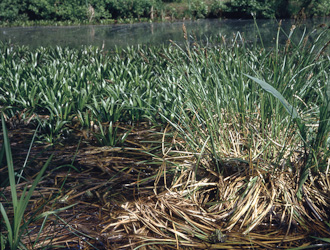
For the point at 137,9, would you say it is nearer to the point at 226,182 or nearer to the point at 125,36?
the point at 125,36

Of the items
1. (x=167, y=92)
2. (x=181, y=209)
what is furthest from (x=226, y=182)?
(x=167, y=92)

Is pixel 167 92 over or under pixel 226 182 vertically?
over

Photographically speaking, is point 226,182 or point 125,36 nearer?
point 226,182

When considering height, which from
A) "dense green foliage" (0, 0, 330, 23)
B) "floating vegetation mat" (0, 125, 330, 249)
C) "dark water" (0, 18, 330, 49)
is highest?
"dense green foliage" (0, 0, 330, 23)

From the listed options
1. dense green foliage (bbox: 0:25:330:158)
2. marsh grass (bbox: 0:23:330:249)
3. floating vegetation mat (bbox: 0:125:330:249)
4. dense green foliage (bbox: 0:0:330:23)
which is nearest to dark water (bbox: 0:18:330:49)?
dense green foliage (bbox: 0:25:330:158)

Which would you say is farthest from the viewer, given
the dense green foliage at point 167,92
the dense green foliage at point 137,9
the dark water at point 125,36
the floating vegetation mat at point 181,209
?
the dense green foliage at point 137,9

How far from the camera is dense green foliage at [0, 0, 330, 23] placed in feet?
48.2

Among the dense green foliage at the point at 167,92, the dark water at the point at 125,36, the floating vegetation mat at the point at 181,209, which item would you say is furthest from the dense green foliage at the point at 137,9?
the floating vegetation mat at the point at 181,209

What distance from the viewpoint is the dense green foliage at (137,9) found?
14.7 meters

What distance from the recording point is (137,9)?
15.7m

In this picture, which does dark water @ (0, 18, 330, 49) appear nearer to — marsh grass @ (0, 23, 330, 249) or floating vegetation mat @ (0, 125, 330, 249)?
marsh grass @ (0, 23, 330, 249)

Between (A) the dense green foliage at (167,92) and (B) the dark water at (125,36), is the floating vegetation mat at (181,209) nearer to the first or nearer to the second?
(A) the dense green foliage at (167,92)

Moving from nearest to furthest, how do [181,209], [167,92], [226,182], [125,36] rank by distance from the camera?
1. [181,209]
2. [226,182]
3. [167,92]
4. [125,36]

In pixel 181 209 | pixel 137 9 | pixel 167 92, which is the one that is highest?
pixel 137 9
